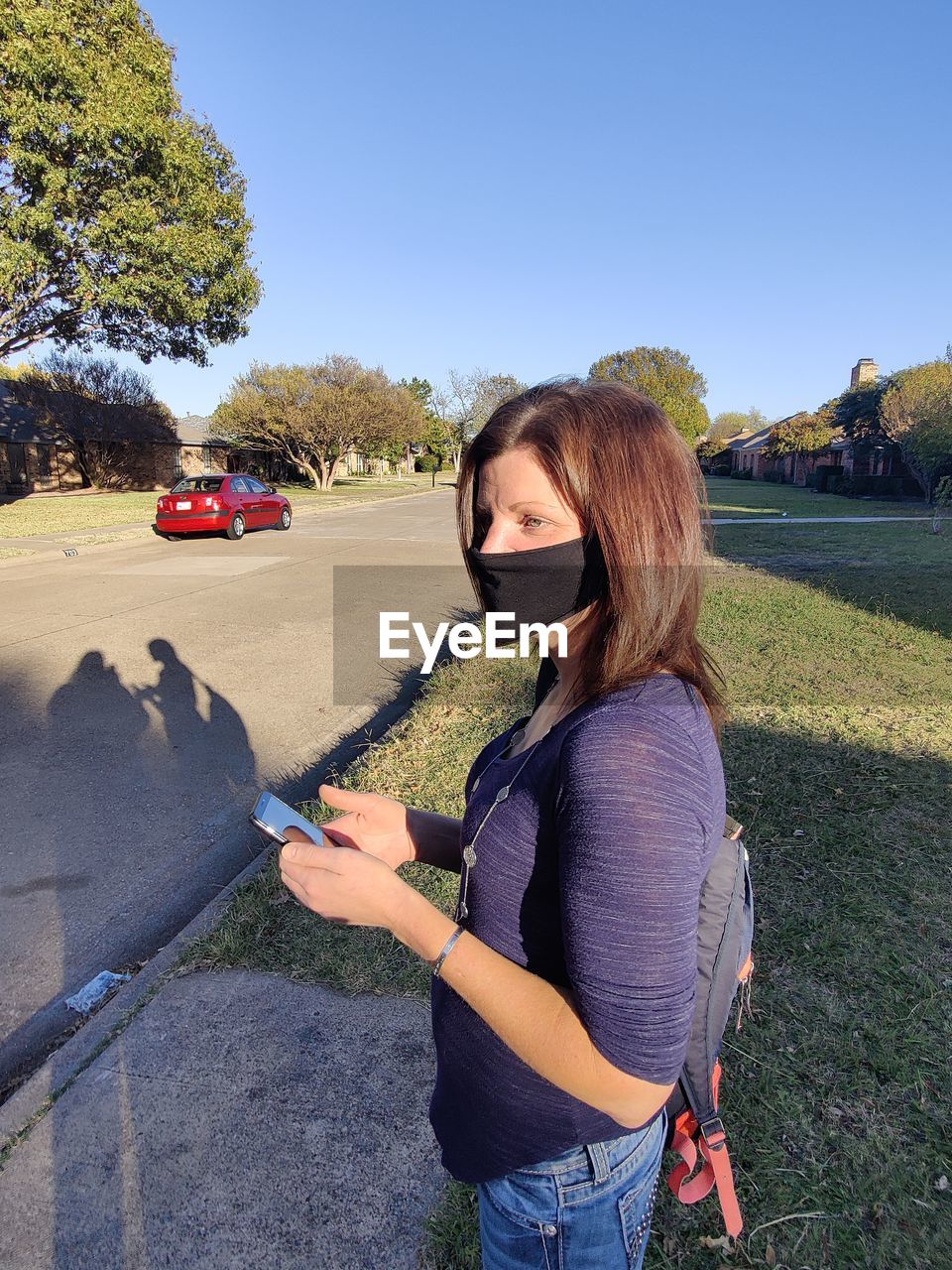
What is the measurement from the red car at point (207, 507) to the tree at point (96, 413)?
19.7 meters

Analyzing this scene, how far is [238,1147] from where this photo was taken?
2.11m

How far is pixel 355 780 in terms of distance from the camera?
170 inches

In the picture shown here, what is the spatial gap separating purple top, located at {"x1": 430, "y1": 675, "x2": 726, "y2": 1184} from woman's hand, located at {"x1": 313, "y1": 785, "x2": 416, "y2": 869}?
1.31 feet

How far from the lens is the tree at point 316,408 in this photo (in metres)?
38.4

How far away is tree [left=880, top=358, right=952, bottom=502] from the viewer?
2273 centimetres

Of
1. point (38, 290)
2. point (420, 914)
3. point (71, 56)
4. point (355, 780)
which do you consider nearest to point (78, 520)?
point (38, 290)

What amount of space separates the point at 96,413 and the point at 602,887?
3801cm

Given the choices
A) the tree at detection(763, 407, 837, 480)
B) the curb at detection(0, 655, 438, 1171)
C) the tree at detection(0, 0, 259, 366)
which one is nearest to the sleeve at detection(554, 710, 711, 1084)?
the curb at detection(0, 655, 438, 1171)

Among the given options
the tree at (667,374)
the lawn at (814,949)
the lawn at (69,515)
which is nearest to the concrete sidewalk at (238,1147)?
the lawn at (814,949)

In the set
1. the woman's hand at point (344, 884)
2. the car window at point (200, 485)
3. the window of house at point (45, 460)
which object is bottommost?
the woman's hand at point (344, 884)

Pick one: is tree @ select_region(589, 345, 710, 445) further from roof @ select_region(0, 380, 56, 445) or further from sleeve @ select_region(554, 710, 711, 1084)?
sleeve @ select_region(554, 710, 711, 1084)

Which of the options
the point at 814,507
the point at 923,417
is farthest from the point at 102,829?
the point at 814,507

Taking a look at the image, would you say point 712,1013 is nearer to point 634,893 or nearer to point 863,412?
point 634,893

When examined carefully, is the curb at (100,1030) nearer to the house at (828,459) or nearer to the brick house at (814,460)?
the house at (828,459)
